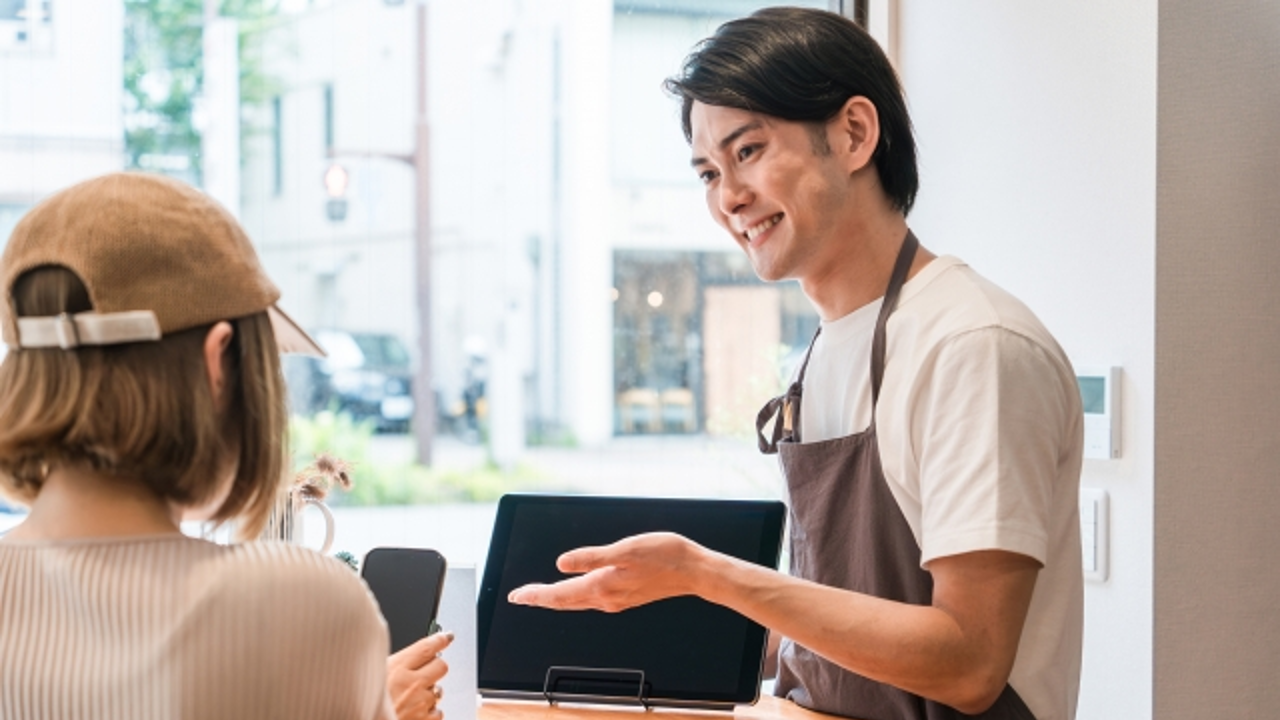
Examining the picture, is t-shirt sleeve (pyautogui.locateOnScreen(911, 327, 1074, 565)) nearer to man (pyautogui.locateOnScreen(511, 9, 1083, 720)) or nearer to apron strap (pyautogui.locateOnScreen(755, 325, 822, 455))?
man (pyautogui.locateOnScreen(511, 9, 1083, 720))

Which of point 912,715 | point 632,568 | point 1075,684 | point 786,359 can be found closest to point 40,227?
point 632,568

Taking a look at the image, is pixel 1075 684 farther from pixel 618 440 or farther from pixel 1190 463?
pixel 618 440

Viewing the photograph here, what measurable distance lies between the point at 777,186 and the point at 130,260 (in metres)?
0.90

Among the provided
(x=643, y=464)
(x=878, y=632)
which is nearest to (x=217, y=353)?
(x=878, y=632)

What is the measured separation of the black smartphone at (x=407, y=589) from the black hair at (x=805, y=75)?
68cm

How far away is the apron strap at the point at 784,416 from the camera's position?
1.71 metres

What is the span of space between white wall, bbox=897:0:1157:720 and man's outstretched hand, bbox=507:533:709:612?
3.11 feet

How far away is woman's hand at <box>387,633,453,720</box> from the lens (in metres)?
1.28

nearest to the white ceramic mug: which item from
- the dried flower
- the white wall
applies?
the dried flower

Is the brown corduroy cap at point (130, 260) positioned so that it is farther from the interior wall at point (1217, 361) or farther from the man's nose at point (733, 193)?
the interior wall at point (1217, 361)

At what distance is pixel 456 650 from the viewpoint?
4.82 feet

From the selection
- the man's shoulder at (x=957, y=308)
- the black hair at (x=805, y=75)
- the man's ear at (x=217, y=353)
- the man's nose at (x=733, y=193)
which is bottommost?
the man's ear at (x=217, y=353)

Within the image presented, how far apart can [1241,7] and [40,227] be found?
1.85m

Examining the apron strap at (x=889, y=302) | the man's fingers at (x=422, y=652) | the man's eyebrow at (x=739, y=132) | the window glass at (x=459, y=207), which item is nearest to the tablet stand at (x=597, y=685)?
the man's fingers at (x=422, y=652)
